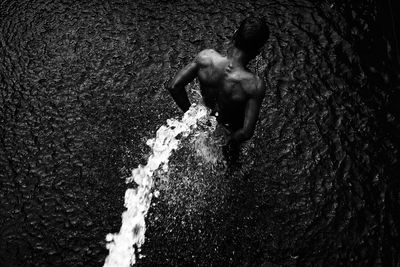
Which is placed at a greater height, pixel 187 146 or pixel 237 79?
pixel 187 146

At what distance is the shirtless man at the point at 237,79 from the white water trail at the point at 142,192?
0.77 m

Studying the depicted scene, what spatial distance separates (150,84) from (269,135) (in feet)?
5.55

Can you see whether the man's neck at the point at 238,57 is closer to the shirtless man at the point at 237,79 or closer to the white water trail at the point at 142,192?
the shirtless man at the point at 237,79

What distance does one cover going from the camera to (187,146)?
198 inches

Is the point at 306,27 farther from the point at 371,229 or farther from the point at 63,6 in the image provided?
the point at 63,6

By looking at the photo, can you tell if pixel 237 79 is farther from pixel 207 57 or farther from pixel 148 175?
pixel 148 175

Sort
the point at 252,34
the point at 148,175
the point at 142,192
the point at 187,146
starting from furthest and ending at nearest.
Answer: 1. the point at 187,146
2. the point at 148,175
3. the point at 142,192
4. the point at 252,34

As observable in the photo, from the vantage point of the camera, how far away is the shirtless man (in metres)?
3.24

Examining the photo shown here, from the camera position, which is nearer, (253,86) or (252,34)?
(252,34)

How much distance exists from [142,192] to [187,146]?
79 cm

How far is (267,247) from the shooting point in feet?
13.4

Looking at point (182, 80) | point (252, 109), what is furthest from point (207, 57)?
point (252, 109)

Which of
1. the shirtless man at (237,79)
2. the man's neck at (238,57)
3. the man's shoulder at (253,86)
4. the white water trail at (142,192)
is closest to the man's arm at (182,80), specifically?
the shirtless man at (237,79)

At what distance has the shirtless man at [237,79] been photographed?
324 centimetres
